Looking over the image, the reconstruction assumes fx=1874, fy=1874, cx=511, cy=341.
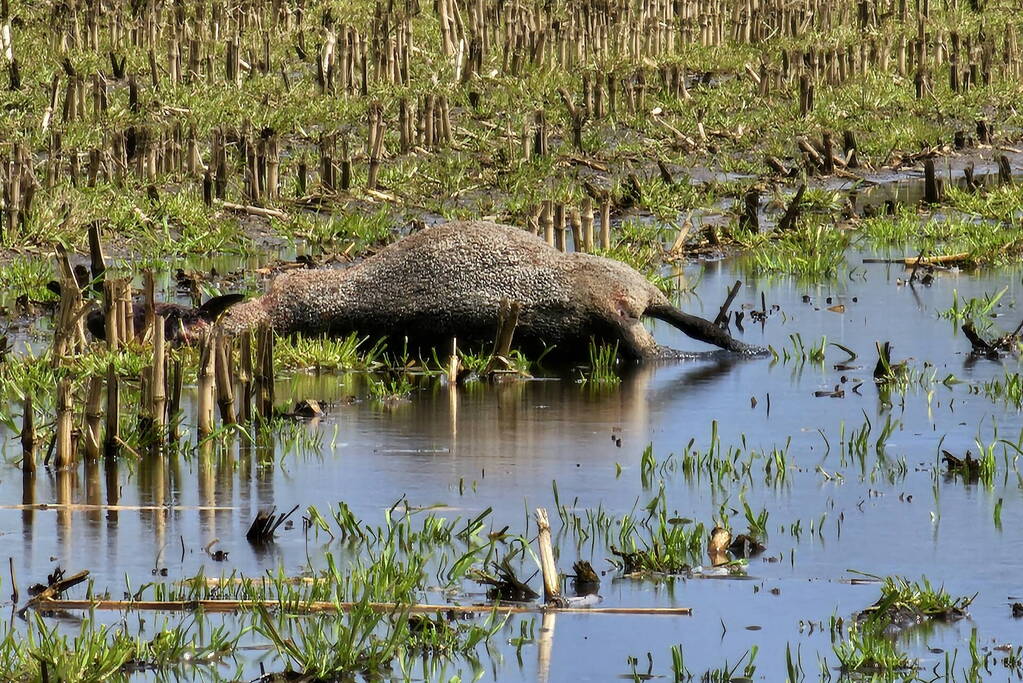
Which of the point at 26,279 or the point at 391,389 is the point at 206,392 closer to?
the point at 391,389

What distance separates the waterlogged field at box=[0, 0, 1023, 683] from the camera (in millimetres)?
6230

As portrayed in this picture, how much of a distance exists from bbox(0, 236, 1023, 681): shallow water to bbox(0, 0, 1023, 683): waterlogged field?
0.09 feet

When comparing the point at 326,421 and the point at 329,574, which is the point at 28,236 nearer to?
the point at 326,421

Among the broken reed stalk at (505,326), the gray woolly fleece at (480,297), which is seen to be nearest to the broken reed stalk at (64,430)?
the broken reed stalk at (505,326)

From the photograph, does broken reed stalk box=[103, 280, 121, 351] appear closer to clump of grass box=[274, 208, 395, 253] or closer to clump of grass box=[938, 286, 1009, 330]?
clump of grass box=[274, 208, 395, 253]

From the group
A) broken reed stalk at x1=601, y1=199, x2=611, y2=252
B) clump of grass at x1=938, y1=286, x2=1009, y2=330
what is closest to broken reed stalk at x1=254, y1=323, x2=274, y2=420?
clump of grass at x1=938, y1=286, x2=1009, y2=330

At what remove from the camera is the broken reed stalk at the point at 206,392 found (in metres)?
9.05

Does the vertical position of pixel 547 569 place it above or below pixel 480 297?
below

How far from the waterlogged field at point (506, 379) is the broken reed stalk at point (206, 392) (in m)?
0.01

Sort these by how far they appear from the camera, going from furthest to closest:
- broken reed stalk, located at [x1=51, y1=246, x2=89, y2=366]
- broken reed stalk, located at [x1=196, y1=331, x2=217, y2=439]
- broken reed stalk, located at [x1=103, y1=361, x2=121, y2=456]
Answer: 1. broken reed stalk, located at [x1=51, y1=246, x2=89, y2=366]
2. broken reed stalk, located at [x1=196, y1=331, x2=217, y2=439]
3. broken reed stalk, located at [x1=103, y1=361, x2=121, y2=456]

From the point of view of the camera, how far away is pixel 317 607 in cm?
625

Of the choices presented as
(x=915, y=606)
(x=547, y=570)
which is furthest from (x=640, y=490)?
(x=915, y=606)

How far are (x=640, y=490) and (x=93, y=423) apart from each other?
254cm

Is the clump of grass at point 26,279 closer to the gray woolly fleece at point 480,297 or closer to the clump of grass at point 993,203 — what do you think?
the gray woolly fleece at point 480,297
